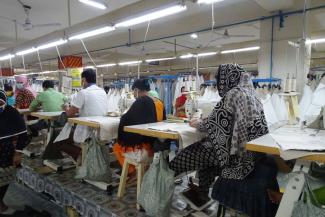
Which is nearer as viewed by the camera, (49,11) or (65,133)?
(65,133)

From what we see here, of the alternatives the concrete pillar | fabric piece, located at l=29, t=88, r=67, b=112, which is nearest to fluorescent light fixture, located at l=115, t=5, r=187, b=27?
fabric piece, located at l=29, t=88, r=67, b=112

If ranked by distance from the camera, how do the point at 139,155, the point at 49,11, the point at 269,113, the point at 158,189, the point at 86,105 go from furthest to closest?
the point at 49,11 → the point at 86,105 → the point at 269,113 → the point at 139,155 → the point at 158,189

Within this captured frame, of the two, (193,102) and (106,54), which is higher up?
(106,54)

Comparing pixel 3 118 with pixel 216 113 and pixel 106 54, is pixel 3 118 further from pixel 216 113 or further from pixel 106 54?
pixel 106 54

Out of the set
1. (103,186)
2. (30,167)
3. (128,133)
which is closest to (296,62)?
(128,133)

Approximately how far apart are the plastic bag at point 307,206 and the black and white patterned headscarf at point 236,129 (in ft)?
1.33

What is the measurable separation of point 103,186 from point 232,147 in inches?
70.3

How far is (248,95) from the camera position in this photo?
1885 millimetres

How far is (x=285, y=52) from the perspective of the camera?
428cm

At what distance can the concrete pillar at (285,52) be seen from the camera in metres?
4.09

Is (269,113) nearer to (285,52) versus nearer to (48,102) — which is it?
(285,52)

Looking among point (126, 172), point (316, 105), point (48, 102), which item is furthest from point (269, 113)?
point (48, 102)

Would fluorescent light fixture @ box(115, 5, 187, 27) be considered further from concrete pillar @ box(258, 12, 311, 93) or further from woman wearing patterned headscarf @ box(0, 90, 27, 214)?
concrete pillar @ box(258, 12, 311, 93)

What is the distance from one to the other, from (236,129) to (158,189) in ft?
3.15
